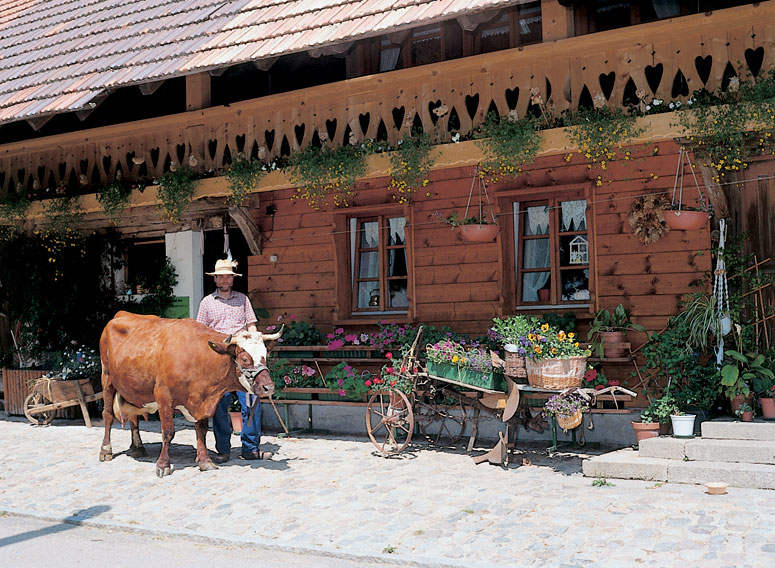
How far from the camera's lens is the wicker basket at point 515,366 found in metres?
9.23

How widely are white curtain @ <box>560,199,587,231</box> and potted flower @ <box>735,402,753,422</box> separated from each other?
11.0ft

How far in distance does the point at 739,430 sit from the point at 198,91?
28.3 ft

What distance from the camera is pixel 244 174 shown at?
12.0 m

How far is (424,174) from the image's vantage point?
10.7m

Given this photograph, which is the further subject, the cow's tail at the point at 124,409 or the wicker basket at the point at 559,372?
the cow's tail at the point at 124,409

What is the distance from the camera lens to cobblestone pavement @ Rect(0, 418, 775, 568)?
615cm

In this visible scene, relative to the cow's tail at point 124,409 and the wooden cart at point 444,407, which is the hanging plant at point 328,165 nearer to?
the wooden cart at point 444,407

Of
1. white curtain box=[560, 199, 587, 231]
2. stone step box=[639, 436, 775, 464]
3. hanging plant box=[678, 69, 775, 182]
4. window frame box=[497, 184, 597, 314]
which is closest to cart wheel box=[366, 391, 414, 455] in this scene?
window frame box=[497, 184, 597, 314]

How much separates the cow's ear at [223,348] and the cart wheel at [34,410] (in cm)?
554

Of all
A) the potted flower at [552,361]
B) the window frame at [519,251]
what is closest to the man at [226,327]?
the potted flower at [552,361]

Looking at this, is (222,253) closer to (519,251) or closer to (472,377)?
(519,251)

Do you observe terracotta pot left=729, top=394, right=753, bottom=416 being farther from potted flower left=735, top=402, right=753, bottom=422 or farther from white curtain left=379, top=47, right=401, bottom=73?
white curtain left=379, top=47, right=401, bottom=73

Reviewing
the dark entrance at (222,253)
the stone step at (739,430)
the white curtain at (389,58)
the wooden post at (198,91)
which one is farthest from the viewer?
the dark entrance at (222,253)

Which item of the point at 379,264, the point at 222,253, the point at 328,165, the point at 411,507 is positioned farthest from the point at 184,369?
the point at 222,253
